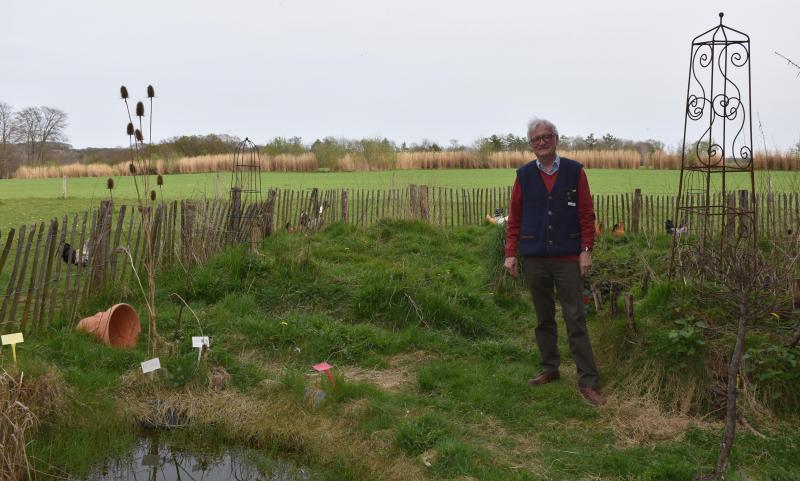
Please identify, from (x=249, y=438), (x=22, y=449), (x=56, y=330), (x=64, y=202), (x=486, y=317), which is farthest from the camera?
(x=64, y=202)

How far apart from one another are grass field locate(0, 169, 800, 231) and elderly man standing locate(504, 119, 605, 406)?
753cm

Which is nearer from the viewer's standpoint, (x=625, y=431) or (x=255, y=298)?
(x=625, y=431)

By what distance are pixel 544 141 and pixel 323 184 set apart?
15.9 meters

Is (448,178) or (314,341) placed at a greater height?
(448,178)

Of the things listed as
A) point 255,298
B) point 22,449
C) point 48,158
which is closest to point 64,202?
point 255,298

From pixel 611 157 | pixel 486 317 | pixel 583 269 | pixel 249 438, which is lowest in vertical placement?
pixel 249 438

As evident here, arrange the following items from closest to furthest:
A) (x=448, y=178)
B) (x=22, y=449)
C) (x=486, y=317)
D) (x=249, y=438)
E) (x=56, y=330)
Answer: (x=22, y=449) → (x=249, y=438) → (x=56, y=330) → (x=486, y=317) → (x=448, y=178)

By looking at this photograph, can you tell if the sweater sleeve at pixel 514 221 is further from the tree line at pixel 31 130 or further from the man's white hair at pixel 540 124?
the tree line at pixel 31 130

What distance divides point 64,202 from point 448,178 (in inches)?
440

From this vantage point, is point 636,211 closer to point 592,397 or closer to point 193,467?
point 592,397

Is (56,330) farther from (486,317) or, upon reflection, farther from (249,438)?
(486,317)

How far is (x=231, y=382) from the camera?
16.1 feet

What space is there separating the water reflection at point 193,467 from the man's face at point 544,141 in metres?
2.53

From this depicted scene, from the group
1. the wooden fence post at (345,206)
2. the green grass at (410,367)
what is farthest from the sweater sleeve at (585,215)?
the wooden fence post at (345,206)
